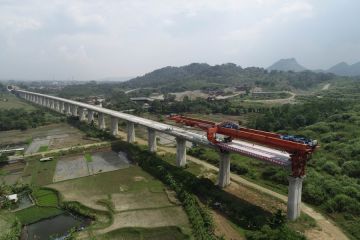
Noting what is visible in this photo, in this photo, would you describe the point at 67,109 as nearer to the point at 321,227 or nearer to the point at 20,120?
the point at 20,120

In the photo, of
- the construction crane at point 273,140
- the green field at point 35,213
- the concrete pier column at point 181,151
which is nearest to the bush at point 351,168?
the construction crane at point 273,140

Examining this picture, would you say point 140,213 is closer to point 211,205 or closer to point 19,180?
point 211,205

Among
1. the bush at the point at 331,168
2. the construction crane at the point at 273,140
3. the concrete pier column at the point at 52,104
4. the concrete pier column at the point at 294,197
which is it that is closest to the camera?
the construction crane at the point at 273,140

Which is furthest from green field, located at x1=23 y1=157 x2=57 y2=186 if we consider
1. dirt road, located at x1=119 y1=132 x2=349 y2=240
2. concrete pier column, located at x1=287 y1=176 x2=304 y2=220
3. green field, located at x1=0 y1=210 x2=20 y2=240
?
concrete pier column, located at x1=287 y1=176 x2=304 y2=220

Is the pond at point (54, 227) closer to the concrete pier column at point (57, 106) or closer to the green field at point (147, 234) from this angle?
the green field at point (147, 234)

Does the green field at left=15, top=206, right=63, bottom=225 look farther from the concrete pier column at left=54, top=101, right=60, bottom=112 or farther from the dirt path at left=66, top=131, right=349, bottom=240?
the concrete pier column at left=54, top=101, right=60, bottom=112

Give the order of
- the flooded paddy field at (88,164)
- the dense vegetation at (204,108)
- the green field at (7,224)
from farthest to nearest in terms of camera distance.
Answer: the dense vegetation at (204,108) < the flooded paddy field at (88,164) < the green field at (7,224)
